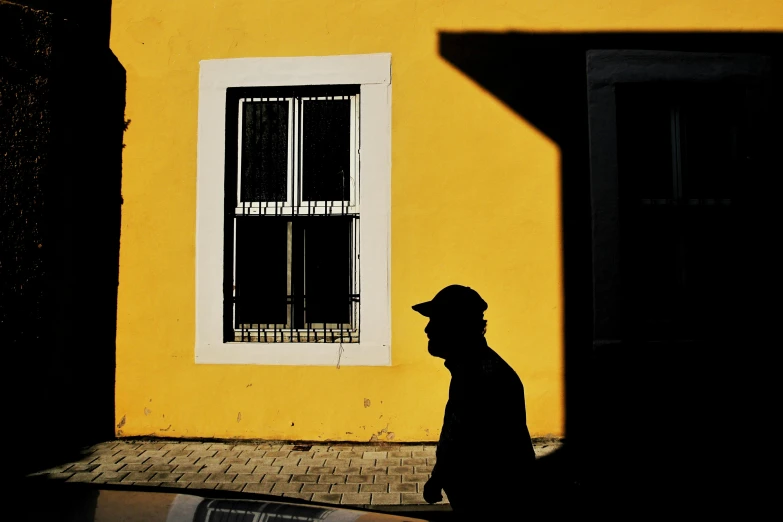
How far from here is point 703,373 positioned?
15.5ft

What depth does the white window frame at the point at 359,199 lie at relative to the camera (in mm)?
4918

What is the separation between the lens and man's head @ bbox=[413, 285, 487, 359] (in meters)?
2.35

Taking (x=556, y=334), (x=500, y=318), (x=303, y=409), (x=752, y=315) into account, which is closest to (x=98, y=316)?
(x=303, y=409)

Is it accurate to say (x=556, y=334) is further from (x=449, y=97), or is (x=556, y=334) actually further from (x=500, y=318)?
(x=449, y=97)

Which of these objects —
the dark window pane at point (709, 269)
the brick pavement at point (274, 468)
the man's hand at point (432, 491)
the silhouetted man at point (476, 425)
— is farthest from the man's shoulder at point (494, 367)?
the dark window pane at point (709, 269)

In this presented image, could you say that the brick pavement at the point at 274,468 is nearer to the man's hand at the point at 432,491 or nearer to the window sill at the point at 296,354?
the window sill at the point at 296,354

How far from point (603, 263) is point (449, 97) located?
6.31ft

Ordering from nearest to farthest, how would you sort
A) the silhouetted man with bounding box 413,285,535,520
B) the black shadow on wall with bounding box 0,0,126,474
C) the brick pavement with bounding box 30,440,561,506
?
the silhouetted man with bounding box 413,285,535,520 → the brick pavement with bounding box 30,440,561,506 → the black shadow on wall with bounding box 0,0,126,474

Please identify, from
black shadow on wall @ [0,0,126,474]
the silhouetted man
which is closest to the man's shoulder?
the silhouetted man

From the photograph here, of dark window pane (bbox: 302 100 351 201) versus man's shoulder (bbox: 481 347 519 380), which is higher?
dark window pane (bbox: 302 100 351 201)

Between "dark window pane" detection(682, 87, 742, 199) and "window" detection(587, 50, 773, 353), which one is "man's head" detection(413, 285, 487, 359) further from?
"dark window pane" detection(682, 87, 742, 199)

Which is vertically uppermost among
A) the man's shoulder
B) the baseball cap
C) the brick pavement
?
the baseball cap

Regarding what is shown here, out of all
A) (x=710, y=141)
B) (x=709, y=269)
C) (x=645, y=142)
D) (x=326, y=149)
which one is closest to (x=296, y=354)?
(x=326, y=149)

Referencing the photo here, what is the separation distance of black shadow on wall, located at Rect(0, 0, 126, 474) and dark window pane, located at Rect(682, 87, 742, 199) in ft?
16.5
